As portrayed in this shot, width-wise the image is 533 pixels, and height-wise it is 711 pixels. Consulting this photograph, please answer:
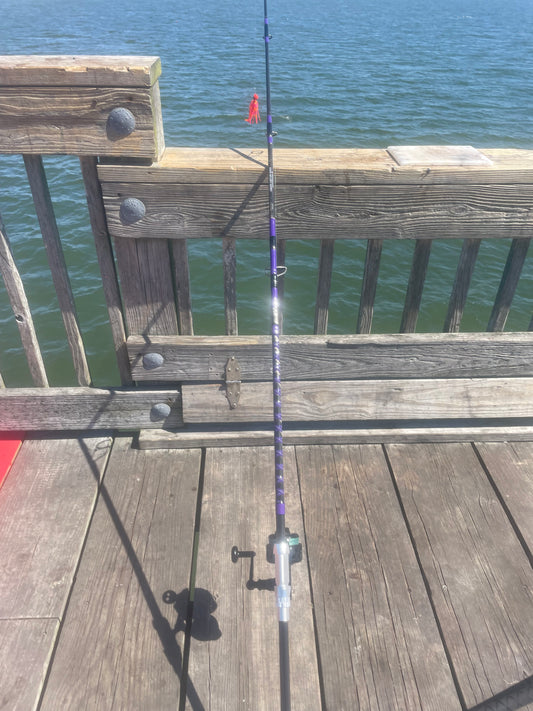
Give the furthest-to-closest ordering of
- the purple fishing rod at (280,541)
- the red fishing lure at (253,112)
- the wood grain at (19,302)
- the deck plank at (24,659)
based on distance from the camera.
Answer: the red fishing lure at (253,112) < the wood grain at (19,302) < the deck plank at (24,659) < the purple fishing rod at (280,541)

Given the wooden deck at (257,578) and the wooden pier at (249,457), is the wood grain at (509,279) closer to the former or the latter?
the wooden pier at (249,457)

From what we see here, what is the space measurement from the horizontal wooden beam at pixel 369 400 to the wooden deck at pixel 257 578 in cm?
21

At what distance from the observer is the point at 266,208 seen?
2.64 metres

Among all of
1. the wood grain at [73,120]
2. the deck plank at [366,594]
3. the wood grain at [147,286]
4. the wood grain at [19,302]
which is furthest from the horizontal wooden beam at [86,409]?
the wood grain at [73,120]

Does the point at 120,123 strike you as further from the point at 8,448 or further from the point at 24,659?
the point at 24,659

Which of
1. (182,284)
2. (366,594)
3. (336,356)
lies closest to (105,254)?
(182,284)

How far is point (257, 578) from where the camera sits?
2621 mm

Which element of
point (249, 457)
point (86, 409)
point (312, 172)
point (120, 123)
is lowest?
point (249, 457)

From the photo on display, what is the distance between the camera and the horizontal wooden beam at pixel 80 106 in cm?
227

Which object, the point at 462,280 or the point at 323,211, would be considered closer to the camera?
the point at 323,211

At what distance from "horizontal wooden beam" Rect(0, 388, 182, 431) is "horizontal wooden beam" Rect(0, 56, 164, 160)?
1296 millimetres

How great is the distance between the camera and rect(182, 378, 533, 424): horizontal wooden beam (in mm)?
3129

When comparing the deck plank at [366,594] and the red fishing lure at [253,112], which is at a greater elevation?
the red fishing lure at [253,112]

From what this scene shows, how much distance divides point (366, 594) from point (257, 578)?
1.63ft
